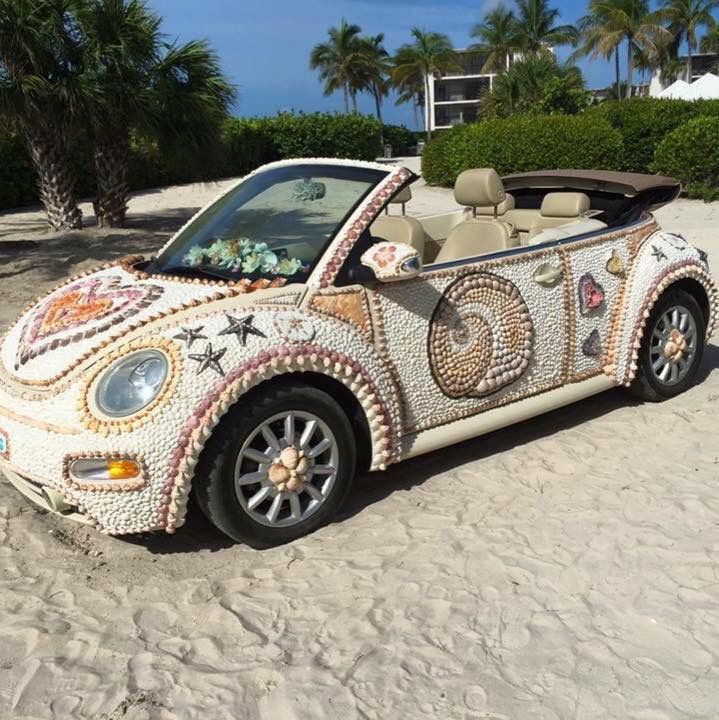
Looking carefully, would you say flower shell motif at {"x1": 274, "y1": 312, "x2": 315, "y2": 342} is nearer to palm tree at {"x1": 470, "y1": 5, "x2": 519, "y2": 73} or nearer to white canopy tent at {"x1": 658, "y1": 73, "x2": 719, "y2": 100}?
white canopy tent at {"x1": 658, "y1": 73, "x2": 719, "y2": 100}

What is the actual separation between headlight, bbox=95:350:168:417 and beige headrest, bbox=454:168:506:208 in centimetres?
251

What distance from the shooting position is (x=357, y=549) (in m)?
3.54

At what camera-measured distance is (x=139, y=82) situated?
45.2 ft

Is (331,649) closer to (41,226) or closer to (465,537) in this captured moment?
(465,537)

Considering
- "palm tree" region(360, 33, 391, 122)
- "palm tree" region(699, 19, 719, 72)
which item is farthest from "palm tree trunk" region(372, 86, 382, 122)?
"palm tree" region(699, 19, 719, 72)

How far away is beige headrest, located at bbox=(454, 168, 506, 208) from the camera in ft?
16.0

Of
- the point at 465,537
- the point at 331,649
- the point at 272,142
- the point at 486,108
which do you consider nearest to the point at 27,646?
the point at 331,649

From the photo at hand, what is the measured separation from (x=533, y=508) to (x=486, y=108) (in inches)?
1480

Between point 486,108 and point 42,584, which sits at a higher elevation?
point 486,108

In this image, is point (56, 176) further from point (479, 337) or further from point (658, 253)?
point (479, 337)

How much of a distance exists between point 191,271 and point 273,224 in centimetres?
50

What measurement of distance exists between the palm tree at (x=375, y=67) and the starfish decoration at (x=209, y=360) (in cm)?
6308

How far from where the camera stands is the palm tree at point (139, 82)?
13.2 metres

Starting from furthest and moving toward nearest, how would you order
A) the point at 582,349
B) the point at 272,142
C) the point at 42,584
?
the point at 272,142 → the point at 582,349 → the point at 42,584
